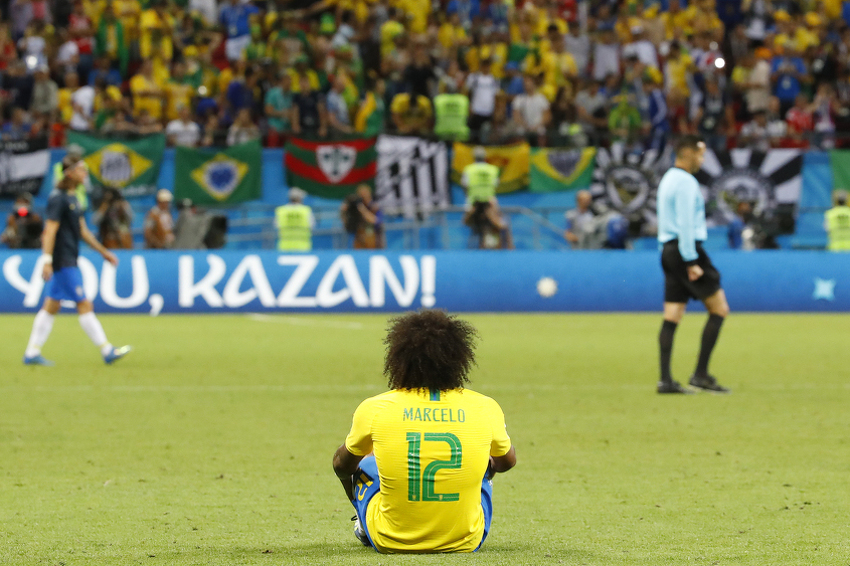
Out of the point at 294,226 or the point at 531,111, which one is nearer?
the point at 294,226

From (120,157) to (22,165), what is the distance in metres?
1.81

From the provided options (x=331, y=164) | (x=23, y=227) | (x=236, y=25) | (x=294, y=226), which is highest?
(x=236, y=25)

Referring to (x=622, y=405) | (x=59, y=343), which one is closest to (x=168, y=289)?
(x=59, y=343)

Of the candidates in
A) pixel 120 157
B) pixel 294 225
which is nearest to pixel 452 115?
pixel 294 225

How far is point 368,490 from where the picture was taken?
4719 mm

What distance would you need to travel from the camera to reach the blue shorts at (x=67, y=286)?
40.4 feet

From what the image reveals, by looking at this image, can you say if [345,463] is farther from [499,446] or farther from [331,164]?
[331,164]

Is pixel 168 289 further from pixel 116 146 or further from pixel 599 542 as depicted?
pixel 599 542

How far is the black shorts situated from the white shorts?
1789 cm

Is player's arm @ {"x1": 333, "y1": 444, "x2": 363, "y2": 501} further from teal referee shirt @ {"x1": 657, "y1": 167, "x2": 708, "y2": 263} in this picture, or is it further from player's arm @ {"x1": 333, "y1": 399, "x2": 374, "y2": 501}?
teal referee shirt @ {"x1": 657, "y1": 167, "x2": 708, "y2": 263}

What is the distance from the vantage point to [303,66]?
25.0 metres

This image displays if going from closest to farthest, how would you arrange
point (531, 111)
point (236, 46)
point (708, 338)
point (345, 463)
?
point (345, 463), point (708, 338), point (531, 111), point (236, 46)

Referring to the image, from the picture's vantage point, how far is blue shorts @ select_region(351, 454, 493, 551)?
4.69m

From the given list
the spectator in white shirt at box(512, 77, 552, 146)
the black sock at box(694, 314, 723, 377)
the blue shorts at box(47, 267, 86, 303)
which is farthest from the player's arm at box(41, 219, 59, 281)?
the spectator in white shirt at box(512, 77, 552, 146)
